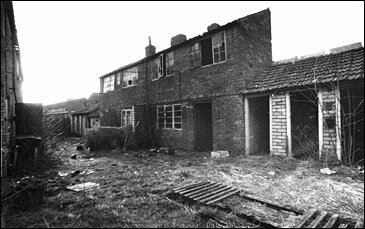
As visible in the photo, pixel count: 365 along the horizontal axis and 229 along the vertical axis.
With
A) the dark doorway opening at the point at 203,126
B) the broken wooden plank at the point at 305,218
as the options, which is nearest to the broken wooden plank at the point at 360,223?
the broken wooden plank at the point at 305,218

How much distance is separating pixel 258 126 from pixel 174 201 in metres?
6.73

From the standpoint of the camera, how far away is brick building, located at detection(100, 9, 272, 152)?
9547 millimetres

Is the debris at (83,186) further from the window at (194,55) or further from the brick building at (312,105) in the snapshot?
the window at (194,55)

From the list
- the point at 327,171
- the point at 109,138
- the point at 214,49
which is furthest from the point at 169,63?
the point at 327,171

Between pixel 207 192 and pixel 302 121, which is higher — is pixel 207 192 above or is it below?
below

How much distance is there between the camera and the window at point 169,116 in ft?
39.9

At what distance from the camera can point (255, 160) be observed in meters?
8.10

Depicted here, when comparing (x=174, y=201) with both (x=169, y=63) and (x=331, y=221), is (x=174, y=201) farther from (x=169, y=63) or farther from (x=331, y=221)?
(x=169, y=63)

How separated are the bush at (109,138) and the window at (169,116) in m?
1.98

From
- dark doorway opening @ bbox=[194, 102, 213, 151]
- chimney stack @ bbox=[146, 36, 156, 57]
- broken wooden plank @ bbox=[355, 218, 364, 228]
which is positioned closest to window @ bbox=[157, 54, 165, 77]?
chimney stack @ bbox=[146, 36, 156, 57]

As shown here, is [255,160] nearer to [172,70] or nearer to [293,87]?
[293,87]

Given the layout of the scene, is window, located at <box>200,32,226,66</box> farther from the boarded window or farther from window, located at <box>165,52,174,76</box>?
window, located at <box>165,52,174,76</box>

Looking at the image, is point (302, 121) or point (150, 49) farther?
point (150, 49)

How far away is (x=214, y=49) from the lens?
34.3ft
